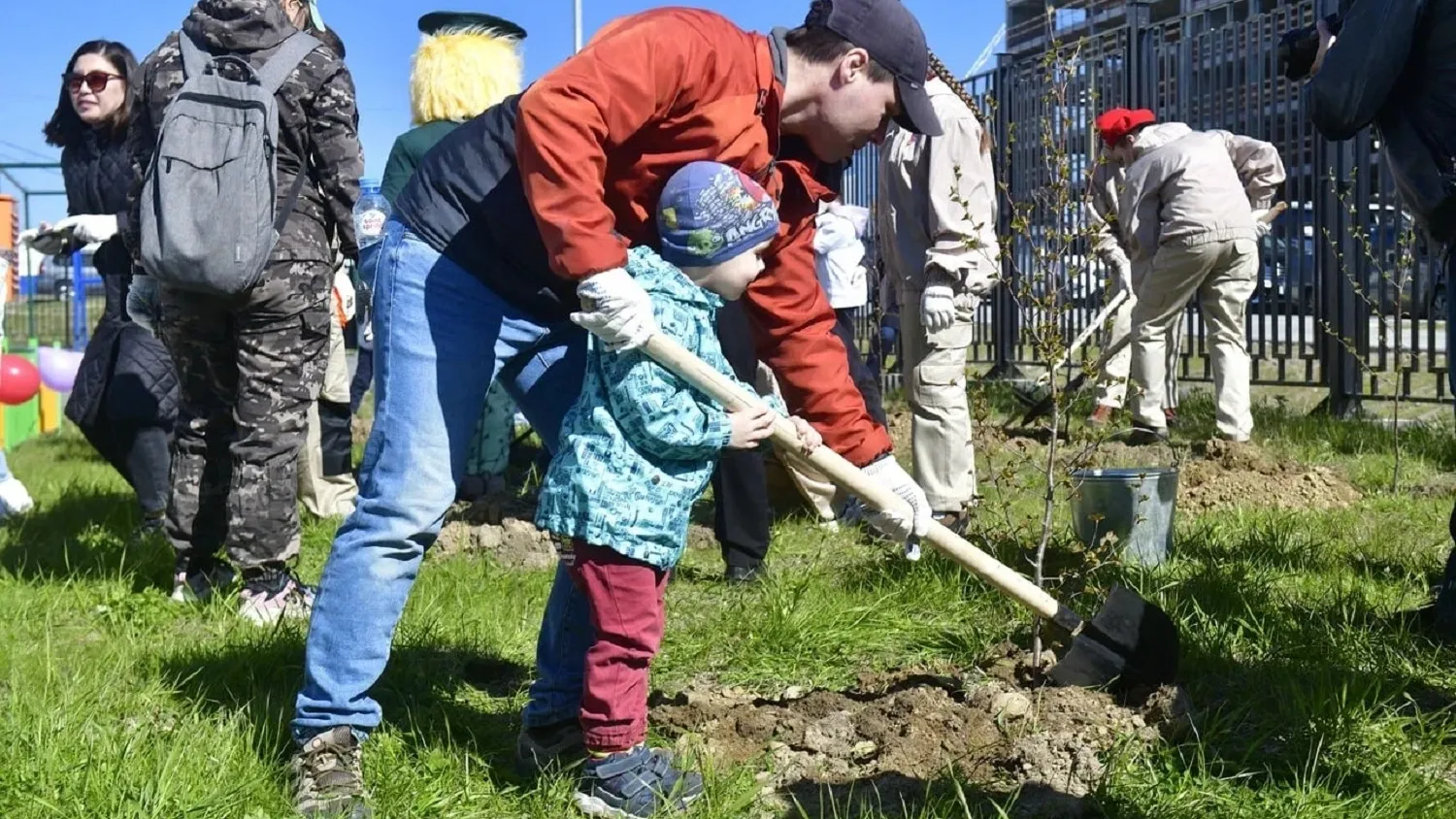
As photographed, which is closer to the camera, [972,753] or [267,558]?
[972,753]

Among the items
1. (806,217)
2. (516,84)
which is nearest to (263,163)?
(516,84)

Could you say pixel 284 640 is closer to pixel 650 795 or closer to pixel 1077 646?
pixel 650 795

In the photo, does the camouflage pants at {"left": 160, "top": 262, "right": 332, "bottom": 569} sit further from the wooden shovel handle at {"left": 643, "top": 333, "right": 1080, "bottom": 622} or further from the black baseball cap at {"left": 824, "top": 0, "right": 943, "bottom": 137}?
the black baseball cap at {"left": 824, "top": 0, "right": 943, "bottom": 137}

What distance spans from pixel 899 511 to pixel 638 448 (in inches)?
25.6

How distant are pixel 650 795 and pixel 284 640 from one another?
144 centimetres

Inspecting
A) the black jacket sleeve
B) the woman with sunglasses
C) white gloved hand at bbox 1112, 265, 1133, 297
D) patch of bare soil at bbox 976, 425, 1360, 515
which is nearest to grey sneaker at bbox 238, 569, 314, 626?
the woman with sunglasses

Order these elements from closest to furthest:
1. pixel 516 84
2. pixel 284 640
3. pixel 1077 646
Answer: pixel 1077 646, pixel 284 640, pixel 516 84

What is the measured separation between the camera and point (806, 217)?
9.75 ft

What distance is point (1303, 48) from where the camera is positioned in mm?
3912

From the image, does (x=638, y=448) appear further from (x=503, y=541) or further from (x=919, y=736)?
(x=503, y=541)

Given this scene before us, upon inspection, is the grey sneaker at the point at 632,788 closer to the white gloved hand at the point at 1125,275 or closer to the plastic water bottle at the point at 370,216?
the plastic water bottle at the point at 370,216

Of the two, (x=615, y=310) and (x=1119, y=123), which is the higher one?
(x=1119, y=123)

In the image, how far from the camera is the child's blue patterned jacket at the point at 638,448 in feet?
8.13

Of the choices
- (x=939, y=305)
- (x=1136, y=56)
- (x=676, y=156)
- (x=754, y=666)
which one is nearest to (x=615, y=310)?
(x=676, y=156)
